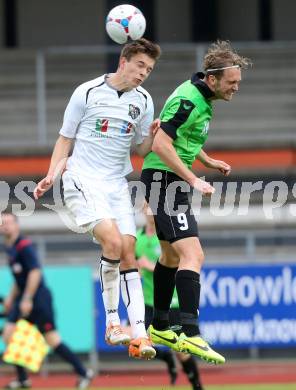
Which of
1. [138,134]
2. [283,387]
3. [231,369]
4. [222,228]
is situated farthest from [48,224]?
[138,134]

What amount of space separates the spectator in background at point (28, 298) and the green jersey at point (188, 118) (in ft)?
18.5

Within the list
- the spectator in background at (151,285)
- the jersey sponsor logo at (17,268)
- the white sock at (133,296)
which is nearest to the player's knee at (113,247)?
the white sock at (133,296)

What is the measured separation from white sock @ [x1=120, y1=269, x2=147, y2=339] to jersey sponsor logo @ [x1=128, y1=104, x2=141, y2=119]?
1256 mm

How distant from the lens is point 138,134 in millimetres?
10023

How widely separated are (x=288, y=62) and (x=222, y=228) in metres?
3.00

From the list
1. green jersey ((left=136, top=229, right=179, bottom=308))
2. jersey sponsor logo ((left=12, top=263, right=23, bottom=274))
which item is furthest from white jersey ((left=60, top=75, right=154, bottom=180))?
jersey sponsor logo ((left=12, top=263, right=23, bottom=274))

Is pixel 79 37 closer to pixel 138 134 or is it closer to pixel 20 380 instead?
pixel 20 380

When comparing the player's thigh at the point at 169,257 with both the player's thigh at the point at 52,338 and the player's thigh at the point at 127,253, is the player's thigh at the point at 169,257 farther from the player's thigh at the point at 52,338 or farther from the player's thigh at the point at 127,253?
the player's thigh at the point at 52,338

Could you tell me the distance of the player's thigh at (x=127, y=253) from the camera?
9.85 meters

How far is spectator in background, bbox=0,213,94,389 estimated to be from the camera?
15.3m

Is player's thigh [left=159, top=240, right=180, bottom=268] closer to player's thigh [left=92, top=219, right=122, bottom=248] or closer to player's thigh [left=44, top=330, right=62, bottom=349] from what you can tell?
player's thigh [left=92, top=219, right=122, bottom=248]

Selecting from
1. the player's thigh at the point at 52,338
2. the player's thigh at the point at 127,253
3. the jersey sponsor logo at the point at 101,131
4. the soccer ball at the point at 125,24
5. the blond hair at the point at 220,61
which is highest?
the soccer ball at the point at 125,24

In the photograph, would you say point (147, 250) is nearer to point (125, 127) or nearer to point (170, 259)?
point (170, 259)

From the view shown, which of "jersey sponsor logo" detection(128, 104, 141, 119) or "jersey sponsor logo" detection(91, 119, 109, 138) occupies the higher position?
"jersey sponsor logo" detection(128, 104, 141, 119)
